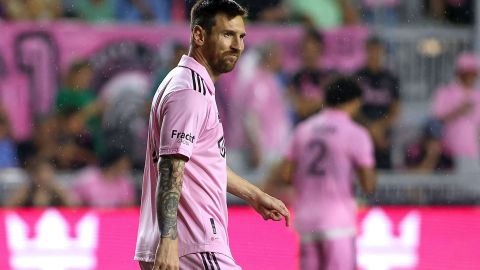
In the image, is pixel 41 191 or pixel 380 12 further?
pixel 380 12

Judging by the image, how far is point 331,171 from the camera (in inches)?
271

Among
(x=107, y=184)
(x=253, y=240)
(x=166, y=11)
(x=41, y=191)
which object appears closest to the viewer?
(x=253, y=240)

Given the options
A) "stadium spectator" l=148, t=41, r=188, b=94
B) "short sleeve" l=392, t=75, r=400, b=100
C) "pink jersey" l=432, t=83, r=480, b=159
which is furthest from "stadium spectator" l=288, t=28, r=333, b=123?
"pink jersey" l=432, t=83, r=480, b=159

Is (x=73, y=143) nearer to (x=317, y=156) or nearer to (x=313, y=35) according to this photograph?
(x=313, y=35)

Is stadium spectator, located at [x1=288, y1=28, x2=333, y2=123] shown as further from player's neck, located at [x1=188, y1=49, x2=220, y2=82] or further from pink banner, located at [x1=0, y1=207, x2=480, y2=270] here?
player's neck, located at [x1=188, y1=49, x2=220, y2=82]

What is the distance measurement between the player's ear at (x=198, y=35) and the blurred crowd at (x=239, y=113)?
5.26 meters

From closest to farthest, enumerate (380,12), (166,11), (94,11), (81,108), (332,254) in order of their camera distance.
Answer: (332,254) → (81,108) → (94,11) → (166,11) → (380,12)

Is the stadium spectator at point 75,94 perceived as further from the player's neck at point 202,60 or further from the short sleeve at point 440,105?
the player's neck at point 202,60

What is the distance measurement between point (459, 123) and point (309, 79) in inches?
51.6

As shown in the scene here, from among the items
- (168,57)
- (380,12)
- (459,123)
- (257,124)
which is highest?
(380,12)

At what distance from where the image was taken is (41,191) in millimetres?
9023

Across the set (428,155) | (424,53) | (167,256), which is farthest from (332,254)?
(424,53)

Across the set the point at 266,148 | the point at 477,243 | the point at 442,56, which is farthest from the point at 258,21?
the point at 477,243

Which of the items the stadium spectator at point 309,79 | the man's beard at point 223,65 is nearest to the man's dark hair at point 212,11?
the man's beard at point 223,65
